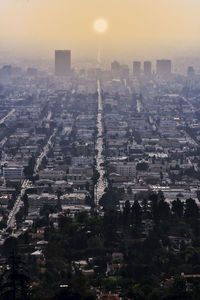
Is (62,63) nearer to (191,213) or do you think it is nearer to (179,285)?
(191,213)

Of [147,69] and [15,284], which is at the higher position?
[147,69]

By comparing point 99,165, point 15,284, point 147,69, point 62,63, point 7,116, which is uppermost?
point 62,63

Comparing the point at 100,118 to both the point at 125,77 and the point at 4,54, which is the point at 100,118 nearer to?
the point at 125,77

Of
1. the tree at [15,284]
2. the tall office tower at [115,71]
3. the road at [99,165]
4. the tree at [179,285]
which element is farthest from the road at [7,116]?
the tree at [15,284]

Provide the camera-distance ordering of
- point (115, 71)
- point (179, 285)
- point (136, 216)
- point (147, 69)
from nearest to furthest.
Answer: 1. point (179, 285)
2. point (136, 216)
3. point (147, 69)
4. point (115, 71)

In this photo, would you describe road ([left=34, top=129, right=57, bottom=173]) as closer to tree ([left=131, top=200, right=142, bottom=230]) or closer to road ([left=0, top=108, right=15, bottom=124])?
road ([left=0, top=108, right=15, bottom=124])

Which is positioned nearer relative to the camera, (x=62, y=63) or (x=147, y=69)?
(x=147, y=69)

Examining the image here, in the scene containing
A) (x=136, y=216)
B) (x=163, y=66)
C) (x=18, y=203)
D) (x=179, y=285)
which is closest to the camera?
(x=179, y=285)

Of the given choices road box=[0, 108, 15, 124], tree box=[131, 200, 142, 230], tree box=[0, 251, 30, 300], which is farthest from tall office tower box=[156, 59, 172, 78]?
tree box=[0, 251, 30, 300]

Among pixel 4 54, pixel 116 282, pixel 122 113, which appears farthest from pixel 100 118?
pixel 4 54

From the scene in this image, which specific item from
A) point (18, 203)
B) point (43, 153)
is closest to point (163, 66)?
point (43, 153)
